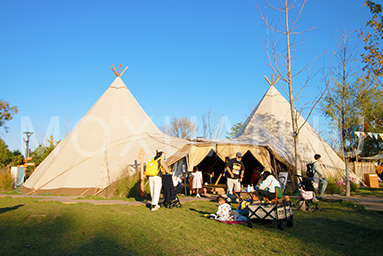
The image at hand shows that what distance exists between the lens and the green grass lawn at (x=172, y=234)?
14.6 feet

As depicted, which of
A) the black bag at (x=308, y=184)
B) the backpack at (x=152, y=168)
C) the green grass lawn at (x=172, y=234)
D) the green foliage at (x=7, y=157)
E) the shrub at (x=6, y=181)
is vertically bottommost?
the green grass lawn at (x=172, y=234)

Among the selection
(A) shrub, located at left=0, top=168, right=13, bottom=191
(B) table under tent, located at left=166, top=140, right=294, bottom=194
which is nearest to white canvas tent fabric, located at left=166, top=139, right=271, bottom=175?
(B) table under tent, located at left=166, top=140, right=294, bottom=194

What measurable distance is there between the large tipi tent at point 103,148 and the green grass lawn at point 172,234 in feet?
14.7

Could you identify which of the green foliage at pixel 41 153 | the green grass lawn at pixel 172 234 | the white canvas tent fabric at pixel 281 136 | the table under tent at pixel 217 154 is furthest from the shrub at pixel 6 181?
the white canvas tent fabric at pixel 281 136

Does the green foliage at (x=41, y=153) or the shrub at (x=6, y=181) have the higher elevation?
the green foliage at (x=41, y=153)

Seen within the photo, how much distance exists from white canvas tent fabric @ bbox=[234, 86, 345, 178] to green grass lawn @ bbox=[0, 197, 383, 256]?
639 centimetres

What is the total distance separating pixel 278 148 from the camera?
13945 mm

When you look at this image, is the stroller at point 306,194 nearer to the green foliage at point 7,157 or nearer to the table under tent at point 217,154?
the table under tent at point 217,154

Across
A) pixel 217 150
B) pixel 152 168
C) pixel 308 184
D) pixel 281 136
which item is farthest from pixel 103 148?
pixel 308 184

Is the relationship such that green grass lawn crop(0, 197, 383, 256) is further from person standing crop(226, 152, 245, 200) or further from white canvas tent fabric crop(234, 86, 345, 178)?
white canvas tent fabric crop(234, 86, 345, 178)

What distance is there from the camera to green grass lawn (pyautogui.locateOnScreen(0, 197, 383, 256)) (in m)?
4.45

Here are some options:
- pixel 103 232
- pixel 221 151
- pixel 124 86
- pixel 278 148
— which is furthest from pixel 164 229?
pixel 124 86

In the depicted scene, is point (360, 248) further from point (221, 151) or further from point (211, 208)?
point (221, 151)

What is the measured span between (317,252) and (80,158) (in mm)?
10739
